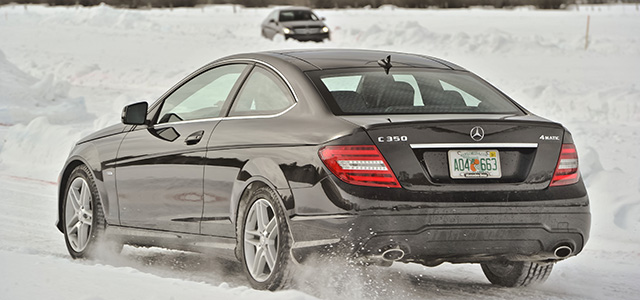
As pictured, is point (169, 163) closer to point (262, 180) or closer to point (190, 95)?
point (190, 95)

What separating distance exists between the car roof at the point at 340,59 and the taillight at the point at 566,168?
3.57ft

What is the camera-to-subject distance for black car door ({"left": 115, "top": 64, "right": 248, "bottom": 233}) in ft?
20.6

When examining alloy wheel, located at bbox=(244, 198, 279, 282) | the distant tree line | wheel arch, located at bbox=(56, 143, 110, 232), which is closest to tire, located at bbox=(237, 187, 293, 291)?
alloy wheel, located at bbox=(244, 198, 279, 282)

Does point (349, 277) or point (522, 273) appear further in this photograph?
point (522, 273)

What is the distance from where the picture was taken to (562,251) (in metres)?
5.60

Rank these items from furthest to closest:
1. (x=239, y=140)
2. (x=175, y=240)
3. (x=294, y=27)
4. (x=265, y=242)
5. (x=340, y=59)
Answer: (x=294, y=27) → (x=175, y=240) → (x=340, y=59) → (x=239, y=140) → (x=265, y=242)

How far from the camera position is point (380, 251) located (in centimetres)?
517

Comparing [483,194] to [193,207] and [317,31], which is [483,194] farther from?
[317,31]

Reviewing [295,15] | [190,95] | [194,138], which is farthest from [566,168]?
[295,15]

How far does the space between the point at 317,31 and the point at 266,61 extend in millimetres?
28300

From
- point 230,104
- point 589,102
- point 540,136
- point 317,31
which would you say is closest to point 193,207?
point 230,104

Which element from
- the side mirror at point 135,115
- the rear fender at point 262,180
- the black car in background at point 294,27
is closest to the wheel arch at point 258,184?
the rear fender at point 262,180

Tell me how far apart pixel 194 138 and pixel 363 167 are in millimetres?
1537

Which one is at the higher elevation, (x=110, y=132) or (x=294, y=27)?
(x=110, y=132)
